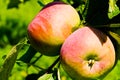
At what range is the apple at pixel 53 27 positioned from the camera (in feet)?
3.74

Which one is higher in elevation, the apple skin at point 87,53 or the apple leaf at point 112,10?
the apple leaf at point 112,10

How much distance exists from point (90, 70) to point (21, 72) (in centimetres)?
218

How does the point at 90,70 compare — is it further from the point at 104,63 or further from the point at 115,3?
the point at 115,3

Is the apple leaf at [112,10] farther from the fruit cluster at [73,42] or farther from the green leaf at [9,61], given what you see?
the green leaf at [9,61]

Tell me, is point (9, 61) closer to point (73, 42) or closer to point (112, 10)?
point (73, 42)

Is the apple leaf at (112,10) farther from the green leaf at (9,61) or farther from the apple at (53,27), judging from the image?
the green leaf at (9,61)

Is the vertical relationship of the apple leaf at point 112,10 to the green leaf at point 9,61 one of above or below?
above

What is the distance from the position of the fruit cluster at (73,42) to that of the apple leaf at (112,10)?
55mm

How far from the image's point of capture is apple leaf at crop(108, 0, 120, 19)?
3.54 feet

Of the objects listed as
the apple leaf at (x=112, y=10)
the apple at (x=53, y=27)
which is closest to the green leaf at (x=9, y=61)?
the apple at (x=53, y=27)

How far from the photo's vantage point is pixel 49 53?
3.84ft

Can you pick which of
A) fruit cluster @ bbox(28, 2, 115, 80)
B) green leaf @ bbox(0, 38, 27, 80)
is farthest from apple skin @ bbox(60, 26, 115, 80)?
green leaf @ bbox(0, 38, 27, 80)

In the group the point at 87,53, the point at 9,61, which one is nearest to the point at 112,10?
the point at 87,53

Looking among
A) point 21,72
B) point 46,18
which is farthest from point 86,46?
point 21,72
